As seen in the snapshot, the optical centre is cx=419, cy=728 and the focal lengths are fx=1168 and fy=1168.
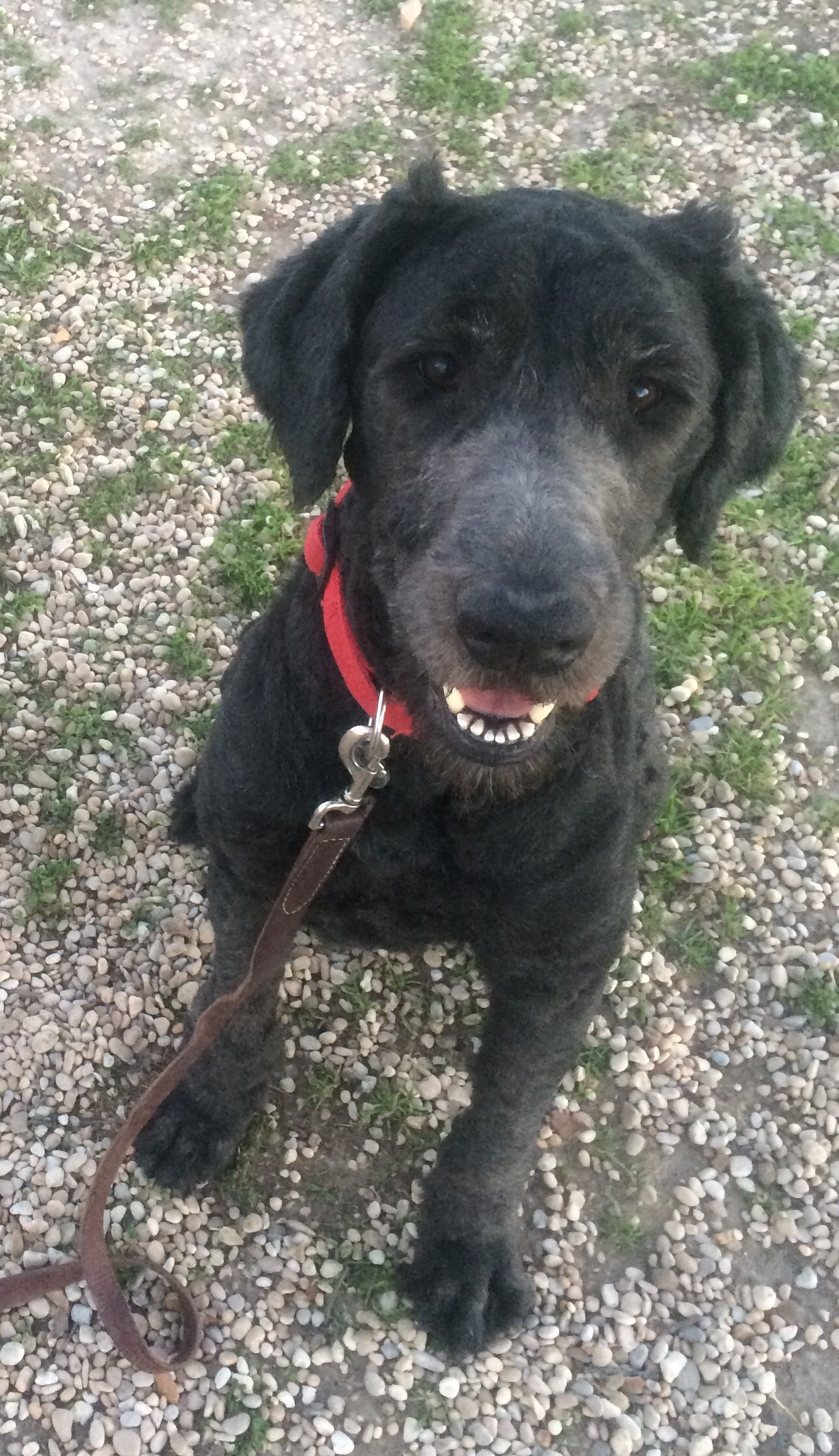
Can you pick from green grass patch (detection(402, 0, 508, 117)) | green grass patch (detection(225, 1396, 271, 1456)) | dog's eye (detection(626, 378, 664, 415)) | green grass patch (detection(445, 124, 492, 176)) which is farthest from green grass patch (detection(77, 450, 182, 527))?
green grass patch (detection(225, 1396, 271, 1456))

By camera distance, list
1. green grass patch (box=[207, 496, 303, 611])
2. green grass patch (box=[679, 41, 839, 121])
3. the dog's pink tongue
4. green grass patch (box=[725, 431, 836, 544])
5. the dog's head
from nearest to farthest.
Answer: the dog's head < the dog's pink tongue < green grass patch (box=[207, 496, 303, 611]) < green grass patch (box=[725, 431, 836, 544]) < green grass patch (box=[679, 41, 839, 121])

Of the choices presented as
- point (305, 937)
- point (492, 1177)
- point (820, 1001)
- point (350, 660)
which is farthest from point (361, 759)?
point (820, 1001)

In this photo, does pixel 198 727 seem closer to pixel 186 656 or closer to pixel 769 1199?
pixel 186 656

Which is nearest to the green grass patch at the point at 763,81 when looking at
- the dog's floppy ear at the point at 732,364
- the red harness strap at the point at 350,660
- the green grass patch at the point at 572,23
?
the green grass patch at the point at 572,23

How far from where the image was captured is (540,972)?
2625 mm

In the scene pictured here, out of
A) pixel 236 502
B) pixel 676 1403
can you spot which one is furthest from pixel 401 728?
pixel 236 502

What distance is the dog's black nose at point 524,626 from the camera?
1862 millimetres

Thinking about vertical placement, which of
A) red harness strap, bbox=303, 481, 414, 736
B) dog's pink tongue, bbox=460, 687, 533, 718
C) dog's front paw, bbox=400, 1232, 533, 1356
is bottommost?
dog's front paw, bbox=400, 1232, 533, 1356

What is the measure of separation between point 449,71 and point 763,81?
1.75 meters

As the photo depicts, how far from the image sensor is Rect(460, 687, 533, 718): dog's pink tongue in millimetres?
2127

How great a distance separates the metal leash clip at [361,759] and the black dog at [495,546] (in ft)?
0.24

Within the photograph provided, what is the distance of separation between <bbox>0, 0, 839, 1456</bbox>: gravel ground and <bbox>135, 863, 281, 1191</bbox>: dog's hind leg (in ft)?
0.28

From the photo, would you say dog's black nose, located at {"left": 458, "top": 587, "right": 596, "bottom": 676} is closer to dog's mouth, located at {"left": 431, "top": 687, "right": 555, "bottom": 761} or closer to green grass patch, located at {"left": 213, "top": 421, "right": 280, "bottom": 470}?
dog's mouth, located at {"left": 431, "top": 687, "right": 555, "bottom": 761}

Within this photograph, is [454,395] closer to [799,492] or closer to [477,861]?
[477,861]
